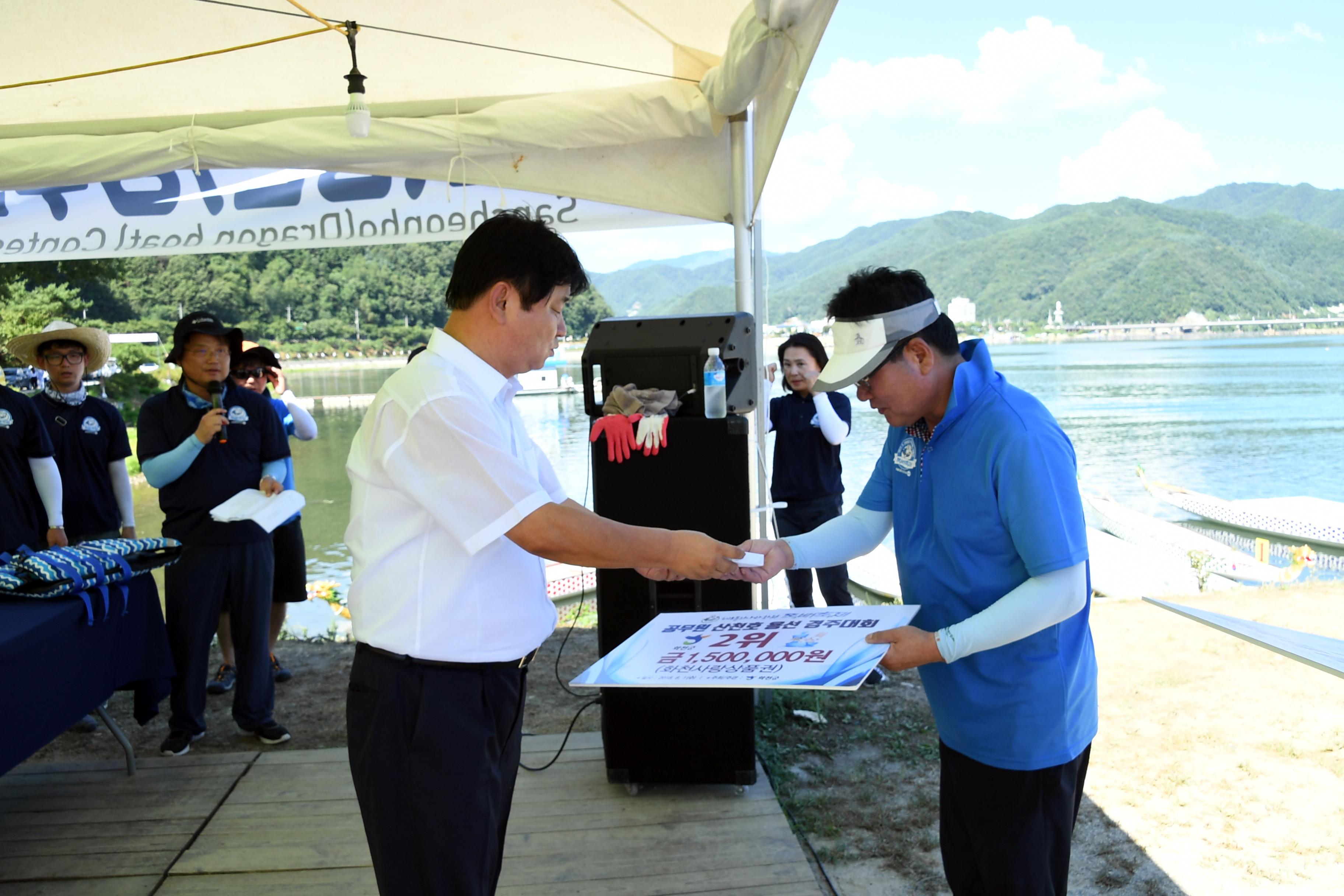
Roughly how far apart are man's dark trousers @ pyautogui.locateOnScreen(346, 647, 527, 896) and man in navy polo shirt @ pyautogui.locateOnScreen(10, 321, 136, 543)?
3155 millimetres

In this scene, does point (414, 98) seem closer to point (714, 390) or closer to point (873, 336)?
point (714, 390)

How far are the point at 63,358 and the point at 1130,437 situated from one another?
4925 cm

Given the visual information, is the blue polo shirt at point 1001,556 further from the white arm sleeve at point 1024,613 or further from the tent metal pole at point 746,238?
the tent metal pole at point 746,238

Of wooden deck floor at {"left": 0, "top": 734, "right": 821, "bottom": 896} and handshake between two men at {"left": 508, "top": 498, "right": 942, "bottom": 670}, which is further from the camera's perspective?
wooden deck floor at {"left": 0, "top": 734, "right": 821, "bottom": 896}

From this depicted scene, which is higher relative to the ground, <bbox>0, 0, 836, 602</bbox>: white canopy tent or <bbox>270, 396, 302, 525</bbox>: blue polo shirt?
<bbox>0, 0, 836, 602</bbox>: white canopy tent

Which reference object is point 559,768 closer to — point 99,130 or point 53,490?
point 53,490

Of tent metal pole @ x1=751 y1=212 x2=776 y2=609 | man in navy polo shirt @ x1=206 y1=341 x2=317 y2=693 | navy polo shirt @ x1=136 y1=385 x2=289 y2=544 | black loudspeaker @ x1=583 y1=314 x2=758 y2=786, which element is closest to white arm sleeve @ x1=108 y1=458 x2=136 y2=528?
man in navy polo shirt @ x1=206 y1=341 x2=317 y2=693

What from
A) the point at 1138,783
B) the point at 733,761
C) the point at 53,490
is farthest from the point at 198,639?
the point at 1138,783

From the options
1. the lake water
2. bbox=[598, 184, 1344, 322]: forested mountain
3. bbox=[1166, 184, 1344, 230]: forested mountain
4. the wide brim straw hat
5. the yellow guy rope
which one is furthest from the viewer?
bbox=[1166, 184, 1344, 230]: forested mountain

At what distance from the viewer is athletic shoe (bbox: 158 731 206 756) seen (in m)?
3.64

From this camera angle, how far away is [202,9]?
3.45 meters

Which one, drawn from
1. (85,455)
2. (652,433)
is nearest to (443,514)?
(652,433)

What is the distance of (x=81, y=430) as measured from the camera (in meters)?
4.06

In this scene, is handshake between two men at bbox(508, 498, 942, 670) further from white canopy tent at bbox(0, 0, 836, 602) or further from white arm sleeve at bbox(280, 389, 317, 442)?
white arm sleeve at bbox(280, 389, 317, 442)
